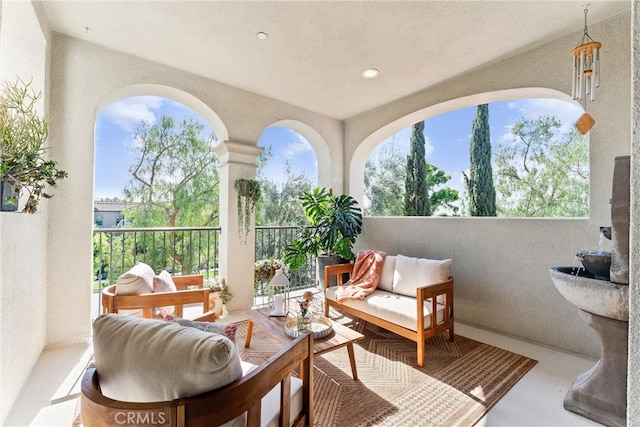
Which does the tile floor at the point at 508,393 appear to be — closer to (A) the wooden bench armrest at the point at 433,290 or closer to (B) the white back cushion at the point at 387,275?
(A) the wooden bench armrest at the point at 433,290

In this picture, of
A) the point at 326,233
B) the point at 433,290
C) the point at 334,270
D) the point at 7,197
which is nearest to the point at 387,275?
the point at 334,270

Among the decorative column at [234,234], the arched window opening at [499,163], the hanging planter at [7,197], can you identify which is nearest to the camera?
the hanging planter at [7,197]

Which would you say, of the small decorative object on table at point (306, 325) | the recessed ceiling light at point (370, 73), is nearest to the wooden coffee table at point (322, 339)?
the small decorative object on table at point (306, 325)

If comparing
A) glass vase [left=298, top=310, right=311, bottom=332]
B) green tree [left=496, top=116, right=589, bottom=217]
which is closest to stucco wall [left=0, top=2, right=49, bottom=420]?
glass vase [left=298, top=310, right=311, bottom=332]

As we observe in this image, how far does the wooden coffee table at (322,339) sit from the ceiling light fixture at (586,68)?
263 cm

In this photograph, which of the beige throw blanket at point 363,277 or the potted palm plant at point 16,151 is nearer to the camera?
the potted palm plant at point 16,151

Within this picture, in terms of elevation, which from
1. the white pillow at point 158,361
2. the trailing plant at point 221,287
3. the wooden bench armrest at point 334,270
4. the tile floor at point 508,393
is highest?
the white pillow at point 158,361

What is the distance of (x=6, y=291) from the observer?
1.75 meters

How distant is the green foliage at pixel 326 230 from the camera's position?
4.05 meters

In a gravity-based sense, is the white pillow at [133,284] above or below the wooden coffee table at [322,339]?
above

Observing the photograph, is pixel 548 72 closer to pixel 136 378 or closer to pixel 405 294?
pixel 405 294

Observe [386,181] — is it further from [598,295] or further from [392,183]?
[598,295]

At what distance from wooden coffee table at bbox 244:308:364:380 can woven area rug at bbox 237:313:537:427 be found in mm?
226

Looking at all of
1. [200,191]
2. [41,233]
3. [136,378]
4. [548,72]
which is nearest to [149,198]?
[200,191]
